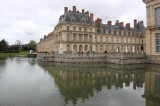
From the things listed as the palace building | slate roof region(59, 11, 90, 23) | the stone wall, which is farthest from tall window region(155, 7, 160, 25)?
slate roof region(59, 11, 90, 23)

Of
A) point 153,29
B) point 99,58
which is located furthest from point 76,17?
point 153,29

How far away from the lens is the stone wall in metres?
29.2

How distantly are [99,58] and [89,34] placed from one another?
52.5ft

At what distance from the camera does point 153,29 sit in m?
29.5

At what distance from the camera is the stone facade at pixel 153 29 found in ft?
94.9

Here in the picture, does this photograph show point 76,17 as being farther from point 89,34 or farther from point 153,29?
point 153,29

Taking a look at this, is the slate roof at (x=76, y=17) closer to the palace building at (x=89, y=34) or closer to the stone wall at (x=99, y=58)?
the palace building at (x=89, y=34)

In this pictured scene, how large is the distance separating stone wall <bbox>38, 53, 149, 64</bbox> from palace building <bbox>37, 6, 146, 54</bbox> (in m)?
3.40

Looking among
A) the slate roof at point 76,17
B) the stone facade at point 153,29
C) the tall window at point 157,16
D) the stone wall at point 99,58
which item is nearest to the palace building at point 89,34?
the slate roof at point 76,17

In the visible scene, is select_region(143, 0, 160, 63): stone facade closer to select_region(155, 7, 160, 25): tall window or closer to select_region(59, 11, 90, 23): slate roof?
select_region(155, 7, 160, 25): tall window

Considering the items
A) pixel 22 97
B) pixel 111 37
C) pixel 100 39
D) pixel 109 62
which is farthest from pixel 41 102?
pixel 111 37

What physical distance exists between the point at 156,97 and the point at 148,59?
20.3 m

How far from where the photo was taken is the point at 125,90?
534 inches

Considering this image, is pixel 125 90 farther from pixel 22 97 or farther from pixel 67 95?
pixel 22 97
